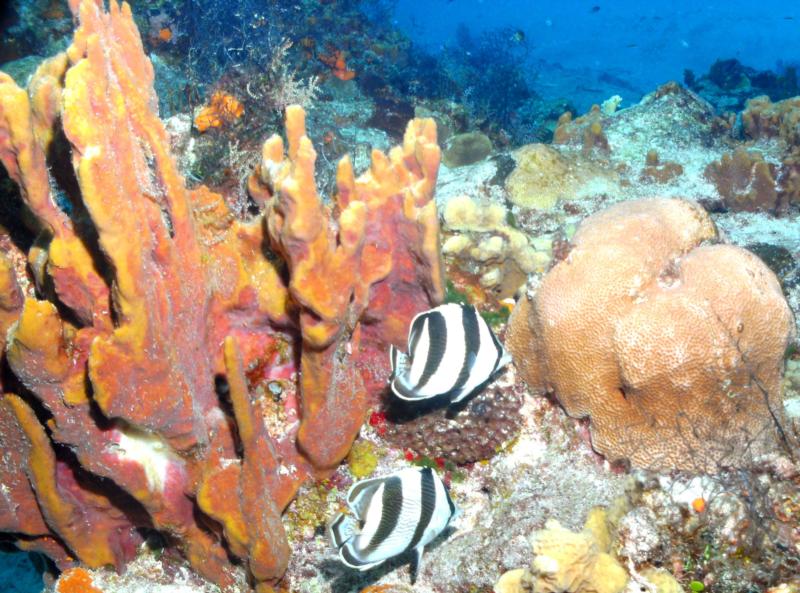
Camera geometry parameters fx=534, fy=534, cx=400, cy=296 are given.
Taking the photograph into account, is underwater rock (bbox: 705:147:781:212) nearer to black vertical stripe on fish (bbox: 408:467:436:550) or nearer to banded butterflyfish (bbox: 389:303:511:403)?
banded butterflyfish (bbox: 389:303:511:403)

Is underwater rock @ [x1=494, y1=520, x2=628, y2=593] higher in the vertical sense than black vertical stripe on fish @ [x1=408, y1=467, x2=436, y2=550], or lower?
lower

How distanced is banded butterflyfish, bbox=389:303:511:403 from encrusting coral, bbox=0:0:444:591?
0.41 meters

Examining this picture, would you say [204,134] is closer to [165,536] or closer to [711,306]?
[165,536]

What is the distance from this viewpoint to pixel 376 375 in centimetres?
311

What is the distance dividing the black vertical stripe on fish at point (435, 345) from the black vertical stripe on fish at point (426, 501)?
383mm

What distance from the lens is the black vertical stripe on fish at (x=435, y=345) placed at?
2135 millimetres

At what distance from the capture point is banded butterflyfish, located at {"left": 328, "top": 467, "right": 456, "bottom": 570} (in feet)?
6.59

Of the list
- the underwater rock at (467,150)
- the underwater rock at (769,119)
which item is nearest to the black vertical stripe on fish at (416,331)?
the underwater rock at (467,150)

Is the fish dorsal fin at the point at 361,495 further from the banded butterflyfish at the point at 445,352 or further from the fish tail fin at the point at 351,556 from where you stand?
the banded butterflyfish at the point at 445,352

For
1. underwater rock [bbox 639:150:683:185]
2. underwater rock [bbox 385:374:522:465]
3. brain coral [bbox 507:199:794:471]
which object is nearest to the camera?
brain coral [bbox 507:199:794:471]

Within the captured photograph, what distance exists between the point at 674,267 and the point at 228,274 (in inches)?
99.3

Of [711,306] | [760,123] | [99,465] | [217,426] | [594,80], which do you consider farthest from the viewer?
[594,80]

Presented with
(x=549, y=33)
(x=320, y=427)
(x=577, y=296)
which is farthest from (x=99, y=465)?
(x=549, y=33)

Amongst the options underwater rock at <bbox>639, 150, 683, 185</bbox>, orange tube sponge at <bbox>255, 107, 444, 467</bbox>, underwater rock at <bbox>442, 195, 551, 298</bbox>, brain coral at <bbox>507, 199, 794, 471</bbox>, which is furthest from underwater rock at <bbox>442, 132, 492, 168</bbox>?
orange tube sponge at <bbox>255, 107, 444, 467</bbox>
